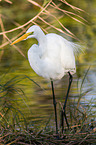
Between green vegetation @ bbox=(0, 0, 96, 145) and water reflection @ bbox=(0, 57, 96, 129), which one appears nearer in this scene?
green vegetation @ bbox=(0, 0, 96, 145)

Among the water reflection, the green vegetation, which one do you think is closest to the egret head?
the green vegetation

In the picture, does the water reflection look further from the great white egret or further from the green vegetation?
the great white egret

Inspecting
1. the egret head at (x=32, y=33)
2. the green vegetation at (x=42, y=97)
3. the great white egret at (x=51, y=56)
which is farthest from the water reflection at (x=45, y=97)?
the egret head at (x=32, y=33)

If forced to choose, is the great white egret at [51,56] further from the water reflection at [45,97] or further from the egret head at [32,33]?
the water reflection at [45,97]

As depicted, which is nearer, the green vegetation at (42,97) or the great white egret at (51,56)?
the green vegetation at (42,97)

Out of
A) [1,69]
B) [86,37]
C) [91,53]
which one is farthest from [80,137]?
[86,37]

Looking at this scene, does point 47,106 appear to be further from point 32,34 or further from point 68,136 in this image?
point 32,34

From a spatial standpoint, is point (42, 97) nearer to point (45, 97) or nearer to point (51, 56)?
point (45, 97)

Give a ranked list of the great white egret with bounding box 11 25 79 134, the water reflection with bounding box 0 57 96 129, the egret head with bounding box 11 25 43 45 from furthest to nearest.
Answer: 1. the water reflection with bounding box 0 57 96 129
2. the great white egret with bounding box 11 25 79 134
3. the egret head with bounding box 11 25 43 45

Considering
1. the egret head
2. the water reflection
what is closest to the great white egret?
the egret head

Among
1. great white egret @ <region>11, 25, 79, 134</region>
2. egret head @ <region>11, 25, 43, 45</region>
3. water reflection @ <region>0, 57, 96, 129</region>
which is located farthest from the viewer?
water reflection @ <region>0, 57, 96, 129</region>

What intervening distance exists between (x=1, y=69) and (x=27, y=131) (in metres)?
2.03

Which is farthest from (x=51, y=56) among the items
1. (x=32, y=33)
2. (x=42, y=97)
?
(x=42, y=97)

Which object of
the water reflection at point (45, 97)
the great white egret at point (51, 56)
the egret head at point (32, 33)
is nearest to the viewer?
the egret head at point (32, 33)
